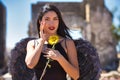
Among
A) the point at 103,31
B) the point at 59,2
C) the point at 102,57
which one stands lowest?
the point at 102,57

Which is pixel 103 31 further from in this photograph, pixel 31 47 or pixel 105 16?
pixel 31 47

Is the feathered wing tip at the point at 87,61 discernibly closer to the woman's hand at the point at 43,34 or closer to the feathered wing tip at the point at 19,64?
the feathered wing tip at the point at 19,64

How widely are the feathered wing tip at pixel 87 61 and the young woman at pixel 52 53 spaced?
0.38 metres

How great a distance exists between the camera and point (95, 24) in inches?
1048

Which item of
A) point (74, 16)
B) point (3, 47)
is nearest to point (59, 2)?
point (74, 16)

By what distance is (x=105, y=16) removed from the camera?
26312mm

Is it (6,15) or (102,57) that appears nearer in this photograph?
(102,57)

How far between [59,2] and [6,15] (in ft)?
14.6

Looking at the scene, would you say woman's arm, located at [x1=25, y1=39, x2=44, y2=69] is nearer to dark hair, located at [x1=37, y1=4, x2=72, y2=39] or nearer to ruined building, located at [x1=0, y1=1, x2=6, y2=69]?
dark hair, located at [x1=37, y1=4, x2=72, y2=39]

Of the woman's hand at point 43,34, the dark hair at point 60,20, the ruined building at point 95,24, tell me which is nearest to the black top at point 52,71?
the woman's hand at point 43,34

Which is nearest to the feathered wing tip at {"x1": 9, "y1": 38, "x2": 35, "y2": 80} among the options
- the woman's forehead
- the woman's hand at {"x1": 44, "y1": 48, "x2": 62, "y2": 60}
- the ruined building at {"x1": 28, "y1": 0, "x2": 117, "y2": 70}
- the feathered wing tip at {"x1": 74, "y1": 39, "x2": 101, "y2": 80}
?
the feathered wing tip at {"x1": 74, "y1": 39, "x2": 101, "y2": 80}

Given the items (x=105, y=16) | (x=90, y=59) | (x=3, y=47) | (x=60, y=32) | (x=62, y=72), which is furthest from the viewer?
(x=3, y=47)

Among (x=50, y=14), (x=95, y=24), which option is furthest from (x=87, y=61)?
(x=95, y=24)

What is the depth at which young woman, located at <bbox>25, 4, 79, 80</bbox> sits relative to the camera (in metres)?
2.77
